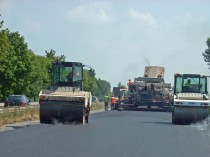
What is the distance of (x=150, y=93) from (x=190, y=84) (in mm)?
22631

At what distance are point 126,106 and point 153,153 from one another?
150 ft

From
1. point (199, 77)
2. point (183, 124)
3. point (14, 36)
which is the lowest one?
point (183, 124)

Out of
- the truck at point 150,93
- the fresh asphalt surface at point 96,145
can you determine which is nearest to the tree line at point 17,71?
the truck at point 150,93

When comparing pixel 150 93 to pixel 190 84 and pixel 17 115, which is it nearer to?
pixel 190 84

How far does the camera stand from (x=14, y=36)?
283ft

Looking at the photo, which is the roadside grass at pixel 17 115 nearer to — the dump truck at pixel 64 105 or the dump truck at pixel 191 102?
the dump truck at pixel 64 105

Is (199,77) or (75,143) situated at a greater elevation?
(199,77)

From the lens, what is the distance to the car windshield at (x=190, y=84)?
127ft

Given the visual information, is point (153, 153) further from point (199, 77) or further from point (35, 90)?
point (35, 90)

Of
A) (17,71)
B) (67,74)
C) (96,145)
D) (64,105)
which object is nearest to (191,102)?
(67,74)

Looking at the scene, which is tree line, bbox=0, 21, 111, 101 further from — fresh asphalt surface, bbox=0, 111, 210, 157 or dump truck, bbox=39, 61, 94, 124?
fresh asphalt surface, bbox=0, 111, 210, 157

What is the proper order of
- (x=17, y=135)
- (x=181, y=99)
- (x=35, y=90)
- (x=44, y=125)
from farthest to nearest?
(x=35, y=90)
(x=181, y=99)
(x=44, y=125)
(x=17, y=135)

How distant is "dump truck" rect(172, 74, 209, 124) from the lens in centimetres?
3541

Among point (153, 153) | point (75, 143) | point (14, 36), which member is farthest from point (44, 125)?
point (14, 36)
